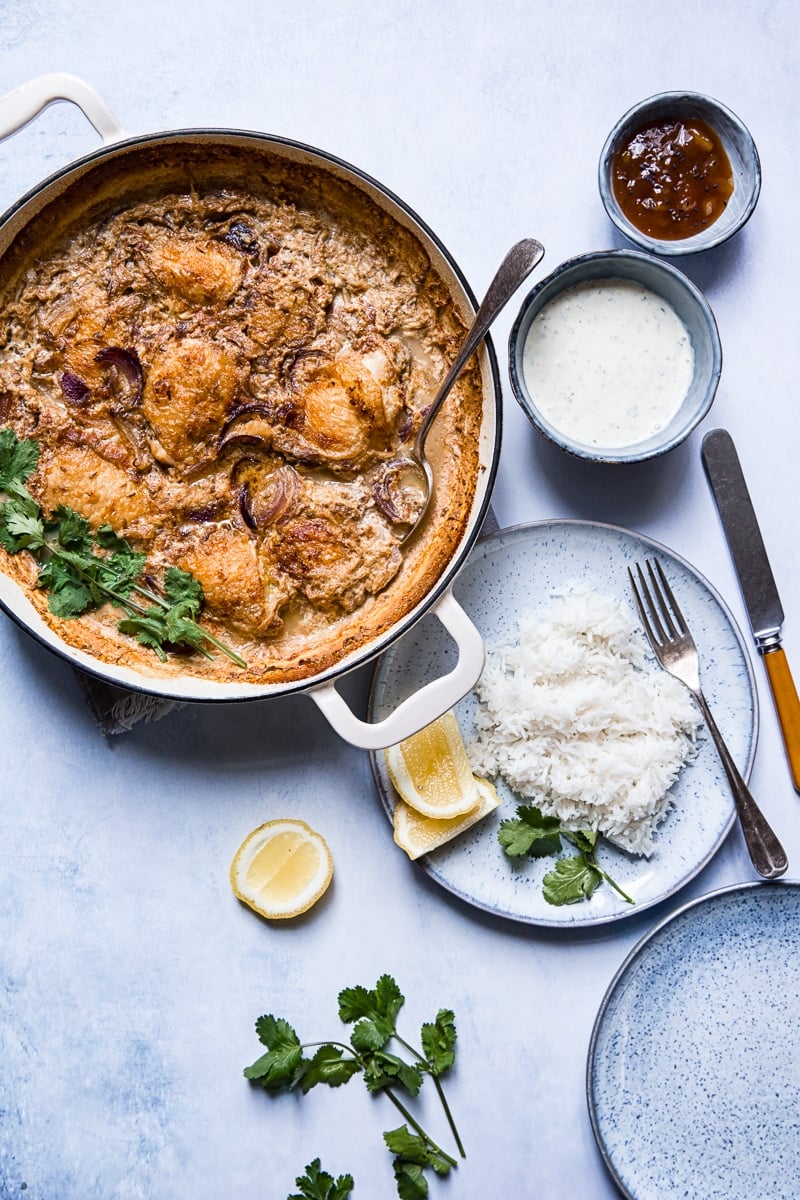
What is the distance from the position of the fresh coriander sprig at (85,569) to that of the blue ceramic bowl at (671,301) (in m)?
1.01

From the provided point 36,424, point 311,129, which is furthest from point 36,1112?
point 311,129

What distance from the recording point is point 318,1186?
257 centimetres

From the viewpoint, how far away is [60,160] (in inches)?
104

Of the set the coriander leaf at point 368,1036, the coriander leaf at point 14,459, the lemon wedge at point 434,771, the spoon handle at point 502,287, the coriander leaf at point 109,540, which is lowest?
the coriander leaf at point 368,1036

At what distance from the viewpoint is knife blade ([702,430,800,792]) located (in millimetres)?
2646

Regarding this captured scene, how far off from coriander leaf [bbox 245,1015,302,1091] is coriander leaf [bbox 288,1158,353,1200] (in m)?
0.25

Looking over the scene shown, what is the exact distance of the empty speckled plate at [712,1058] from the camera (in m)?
2.56

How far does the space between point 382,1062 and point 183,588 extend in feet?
4.73

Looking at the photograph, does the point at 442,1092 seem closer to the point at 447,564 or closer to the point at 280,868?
the point at 280,868

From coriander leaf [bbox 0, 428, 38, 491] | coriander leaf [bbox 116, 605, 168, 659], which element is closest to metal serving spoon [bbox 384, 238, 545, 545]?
coriander leaf [bbox 116, 605, 168, 659]

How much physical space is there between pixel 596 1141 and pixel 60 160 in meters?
3.12

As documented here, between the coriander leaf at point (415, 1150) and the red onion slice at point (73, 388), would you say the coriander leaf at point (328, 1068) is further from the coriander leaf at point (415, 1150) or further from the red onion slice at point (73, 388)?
the red onion slice at point (73, 388)

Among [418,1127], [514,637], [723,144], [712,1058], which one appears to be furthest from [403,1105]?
[723,144]

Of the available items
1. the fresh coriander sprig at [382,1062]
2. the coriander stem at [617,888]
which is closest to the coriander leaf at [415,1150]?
the fresh coriander sprig at [382,1062]
